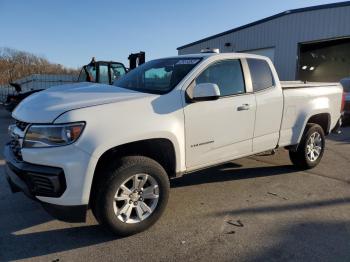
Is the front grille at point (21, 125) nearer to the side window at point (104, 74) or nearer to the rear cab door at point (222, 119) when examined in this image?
the rear cab door at point (222, 119)

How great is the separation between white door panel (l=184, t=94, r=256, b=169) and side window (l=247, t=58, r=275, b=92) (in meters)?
0.28

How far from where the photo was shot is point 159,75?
4.57m

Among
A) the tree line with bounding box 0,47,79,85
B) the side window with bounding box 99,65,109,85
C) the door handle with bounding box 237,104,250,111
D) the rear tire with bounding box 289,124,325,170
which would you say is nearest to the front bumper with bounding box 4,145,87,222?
the door handle with bounding box 237,104,250,111

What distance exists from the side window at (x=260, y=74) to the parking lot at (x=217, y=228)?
59.5 inches

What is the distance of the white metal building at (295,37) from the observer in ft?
55.0

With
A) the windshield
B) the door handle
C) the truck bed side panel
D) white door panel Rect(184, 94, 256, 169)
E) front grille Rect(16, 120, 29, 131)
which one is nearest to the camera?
front grille Rect(16, 120, 29, 131)

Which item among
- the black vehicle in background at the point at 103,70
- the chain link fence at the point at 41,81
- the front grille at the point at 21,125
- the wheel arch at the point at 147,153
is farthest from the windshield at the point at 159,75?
the chain link fence at the point at 41,81

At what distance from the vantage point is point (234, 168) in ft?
→ 20.1

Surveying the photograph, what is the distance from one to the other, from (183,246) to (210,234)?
0.39 m

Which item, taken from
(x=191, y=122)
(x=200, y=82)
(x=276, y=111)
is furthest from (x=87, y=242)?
(x=276, y=111)

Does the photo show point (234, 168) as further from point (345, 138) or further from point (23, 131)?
point (345, 138)

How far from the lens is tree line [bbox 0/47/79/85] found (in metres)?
48.3

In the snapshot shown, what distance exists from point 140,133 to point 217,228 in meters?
1.38

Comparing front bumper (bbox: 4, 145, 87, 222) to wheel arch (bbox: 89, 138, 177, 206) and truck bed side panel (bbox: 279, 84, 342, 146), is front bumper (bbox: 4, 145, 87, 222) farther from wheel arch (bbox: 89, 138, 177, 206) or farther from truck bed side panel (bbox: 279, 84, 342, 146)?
truck bed side panel (bbox: 279, 84, 342, 146)
